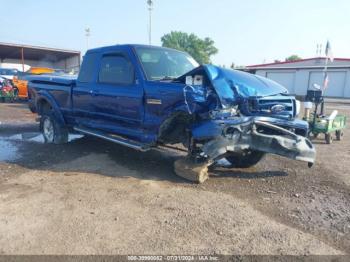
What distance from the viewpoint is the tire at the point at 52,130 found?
7703mm

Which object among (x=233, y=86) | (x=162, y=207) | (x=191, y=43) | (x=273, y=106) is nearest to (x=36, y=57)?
(x=191, y=43)

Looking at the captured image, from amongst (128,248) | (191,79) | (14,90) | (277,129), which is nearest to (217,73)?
(191,79)

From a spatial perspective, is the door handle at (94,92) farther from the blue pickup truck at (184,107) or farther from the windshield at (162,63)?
the windshield at (162,63)

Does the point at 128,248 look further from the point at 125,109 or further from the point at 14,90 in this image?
the point at 14,90

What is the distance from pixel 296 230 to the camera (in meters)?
3.68

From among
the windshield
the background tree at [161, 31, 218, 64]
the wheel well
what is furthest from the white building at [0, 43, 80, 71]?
the wheel well

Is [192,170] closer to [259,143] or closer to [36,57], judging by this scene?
[259,143]

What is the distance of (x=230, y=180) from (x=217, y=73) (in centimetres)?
171

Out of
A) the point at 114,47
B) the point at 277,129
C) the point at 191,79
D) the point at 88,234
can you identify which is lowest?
the point at 88,234

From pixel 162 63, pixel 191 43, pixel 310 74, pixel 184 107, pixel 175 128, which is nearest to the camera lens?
pixel 184 107

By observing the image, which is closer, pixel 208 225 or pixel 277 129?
pixel 208 225

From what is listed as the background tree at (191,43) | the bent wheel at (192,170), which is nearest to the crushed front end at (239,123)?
the bent wheel at (192,170)

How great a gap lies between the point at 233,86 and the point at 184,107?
827 millimetres

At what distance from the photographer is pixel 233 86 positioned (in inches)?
196
